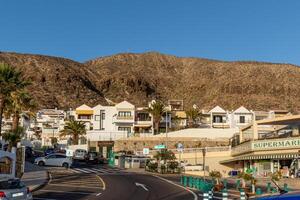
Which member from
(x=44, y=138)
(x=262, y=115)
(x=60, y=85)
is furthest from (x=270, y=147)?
(x=60, y=85)

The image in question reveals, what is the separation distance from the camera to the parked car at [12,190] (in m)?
18.3

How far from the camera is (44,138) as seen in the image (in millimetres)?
111375

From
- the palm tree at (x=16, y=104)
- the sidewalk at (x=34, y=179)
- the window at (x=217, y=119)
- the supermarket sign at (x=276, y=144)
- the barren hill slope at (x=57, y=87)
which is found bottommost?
the sidewalk at (x=34, y=179)

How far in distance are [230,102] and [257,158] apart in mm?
129656

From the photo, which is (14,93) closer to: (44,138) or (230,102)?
(44,138)

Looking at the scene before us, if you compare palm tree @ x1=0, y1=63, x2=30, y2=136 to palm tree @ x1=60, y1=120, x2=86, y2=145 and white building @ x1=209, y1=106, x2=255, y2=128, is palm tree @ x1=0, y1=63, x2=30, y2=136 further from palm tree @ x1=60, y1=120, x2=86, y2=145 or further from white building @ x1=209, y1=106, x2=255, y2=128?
white building @ x1=209, y1=106, x2=255, y2=128

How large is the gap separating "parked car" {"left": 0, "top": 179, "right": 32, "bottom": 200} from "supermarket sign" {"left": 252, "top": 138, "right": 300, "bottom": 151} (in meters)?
30.4

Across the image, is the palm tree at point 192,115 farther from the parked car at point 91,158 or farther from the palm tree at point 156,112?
the parked car at point 91,158

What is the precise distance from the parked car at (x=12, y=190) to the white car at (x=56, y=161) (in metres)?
36.3

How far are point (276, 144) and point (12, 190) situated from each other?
108 feet

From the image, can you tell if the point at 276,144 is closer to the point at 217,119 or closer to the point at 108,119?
the point at 108,119

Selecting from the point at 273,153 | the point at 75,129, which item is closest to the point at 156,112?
the point at 75,129

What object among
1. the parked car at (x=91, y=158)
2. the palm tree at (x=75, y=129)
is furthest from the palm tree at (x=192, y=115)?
the parked car at (x=91, y=158)

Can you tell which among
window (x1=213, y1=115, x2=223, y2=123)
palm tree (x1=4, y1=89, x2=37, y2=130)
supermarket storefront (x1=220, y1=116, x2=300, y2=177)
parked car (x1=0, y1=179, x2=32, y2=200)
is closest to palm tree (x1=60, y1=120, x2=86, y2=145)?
window (x1=213, y1=115, x2=223, y2=123)
